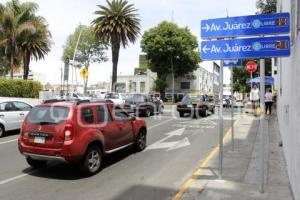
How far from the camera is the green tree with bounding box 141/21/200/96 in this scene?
6128cm

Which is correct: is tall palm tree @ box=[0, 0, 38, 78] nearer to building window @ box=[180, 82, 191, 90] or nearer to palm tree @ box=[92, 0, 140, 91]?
palm tree @ box=[92, 0, 140, 91]

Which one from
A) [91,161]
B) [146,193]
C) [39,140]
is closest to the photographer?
[146,193]

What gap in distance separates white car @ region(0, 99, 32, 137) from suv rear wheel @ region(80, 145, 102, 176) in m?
7.17

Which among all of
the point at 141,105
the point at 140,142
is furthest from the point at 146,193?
the point at 141,105

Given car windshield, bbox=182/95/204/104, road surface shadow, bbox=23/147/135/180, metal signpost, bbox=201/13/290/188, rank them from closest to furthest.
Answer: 1. metal signpost, bbox=201/13/290/188
2. road surface shadow, bbox=23/147/135/180
3. car windshield, bbox=182/95/204/104

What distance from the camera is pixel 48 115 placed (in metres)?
8.55

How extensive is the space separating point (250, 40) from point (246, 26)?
33 centimetres

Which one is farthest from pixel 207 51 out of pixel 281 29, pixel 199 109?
pixel 199 109

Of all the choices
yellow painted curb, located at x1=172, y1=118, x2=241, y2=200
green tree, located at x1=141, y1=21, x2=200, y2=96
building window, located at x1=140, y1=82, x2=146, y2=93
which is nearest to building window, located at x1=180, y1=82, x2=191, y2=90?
green tree, located at x1=141, y1=21, x2=200, y2=96

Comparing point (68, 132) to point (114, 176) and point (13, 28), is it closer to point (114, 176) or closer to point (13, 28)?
point (114, 176)

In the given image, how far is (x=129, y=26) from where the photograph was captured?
131ft

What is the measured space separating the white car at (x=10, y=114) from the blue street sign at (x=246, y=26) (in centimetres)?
982

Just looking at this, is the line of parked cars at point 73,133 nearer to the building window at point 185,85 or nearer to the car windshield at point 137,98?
the car windshield at point 137,98

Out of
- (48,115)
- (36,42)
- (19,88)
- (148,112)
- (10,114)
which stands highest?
(36,42)
